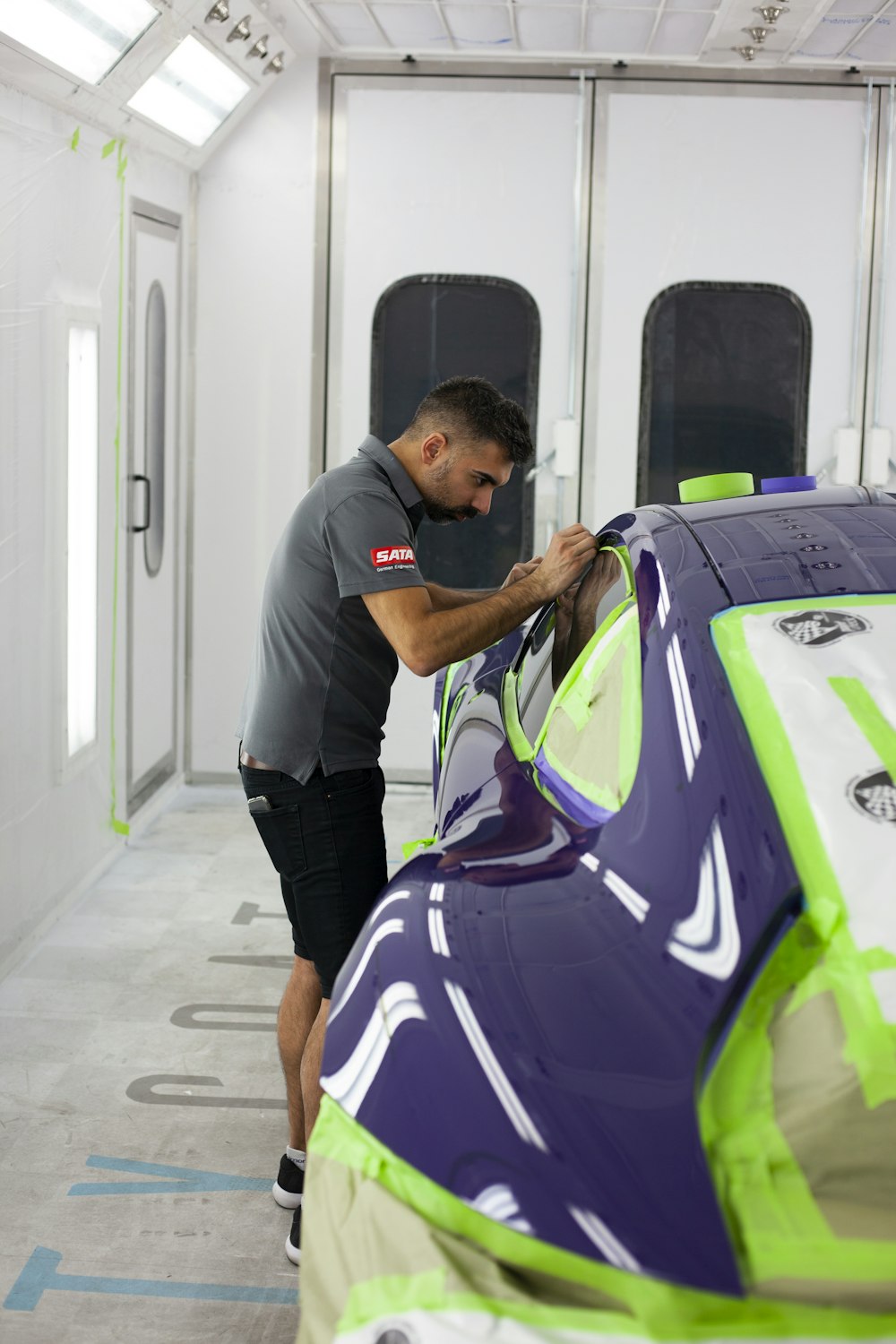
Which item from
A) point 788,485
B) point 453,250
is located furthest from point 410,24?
point 788,485

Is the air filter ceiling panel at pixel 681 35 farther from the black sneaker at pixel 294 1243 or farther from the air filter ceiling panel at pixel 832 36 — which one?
the black sneaker at pixel 294 1243

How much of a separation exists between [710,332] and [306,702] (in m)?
3.86

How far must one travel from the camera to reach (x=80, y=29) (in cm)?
397

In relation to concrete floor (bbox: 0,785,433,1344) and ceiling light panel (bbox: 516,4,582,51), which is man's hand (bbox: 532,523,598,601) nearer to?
concrete floor (bbox: 0,785,433,1344)

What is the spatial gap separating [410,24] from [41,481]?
2458mm

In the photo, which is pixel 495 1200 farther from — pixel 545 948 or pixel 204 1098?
pixel 204 1098

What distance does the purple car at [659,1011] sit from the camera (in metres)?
1.30

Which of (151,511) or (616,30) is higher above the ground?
(616,30)

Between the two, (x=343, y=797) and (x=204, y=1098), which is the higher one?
(x=343, y=797)

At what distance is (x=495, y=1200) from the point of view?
1.34 m

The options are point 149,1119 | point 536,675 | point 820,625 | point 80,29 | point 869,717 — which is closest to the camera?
point 869,717

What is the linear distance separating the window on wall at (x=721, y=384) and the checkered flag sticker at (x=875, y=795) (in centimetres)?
417

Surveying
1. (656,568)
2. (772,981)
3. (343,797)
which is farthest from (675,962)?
(343,797)

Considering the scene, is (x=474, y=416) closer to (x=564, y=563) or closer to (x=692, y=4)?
(x=564, y=563)
